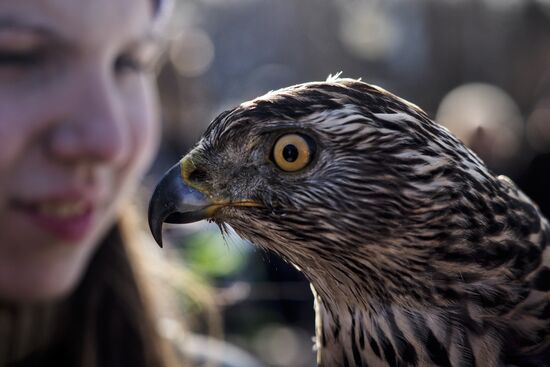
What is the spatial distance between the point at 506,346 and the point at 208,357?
2.00 metres

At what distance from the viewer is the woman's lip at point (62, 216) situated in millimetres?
2629

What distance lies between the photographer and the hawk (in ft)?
5.82

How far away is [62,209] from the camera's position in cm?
268

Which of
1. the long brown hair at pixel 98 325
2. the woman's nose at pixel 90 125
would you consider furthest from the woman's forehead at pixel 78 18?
the long brown hair at pixel 98 325

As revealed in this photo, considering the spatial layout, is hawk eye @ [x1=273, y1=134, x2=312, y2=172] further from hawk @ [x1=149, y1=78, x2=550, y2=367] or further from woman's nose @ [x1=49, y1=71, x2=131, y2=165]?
woman's nose @ [x1=49, y1=71, x2=131, y2=165]

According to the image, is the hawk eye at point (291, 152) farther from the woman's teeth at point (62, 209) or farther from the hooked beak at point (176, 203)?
the woman's teeth at point (62, 209)

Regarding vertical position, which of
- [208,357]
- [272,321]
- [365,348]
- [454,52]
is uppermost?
[454,52]

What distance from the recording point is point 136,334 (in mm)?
3236

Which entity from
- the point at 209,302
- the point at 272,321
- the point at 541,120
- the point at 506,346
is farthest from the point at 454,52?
the point at 506,346

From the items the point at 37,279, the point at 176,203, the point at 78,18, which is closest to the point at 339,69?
the point at 78,18

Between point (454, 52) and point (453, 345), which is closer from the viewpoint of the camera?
point (453, 345)

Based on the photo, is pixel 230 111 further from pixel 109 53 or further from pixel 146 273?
pixel 146 273

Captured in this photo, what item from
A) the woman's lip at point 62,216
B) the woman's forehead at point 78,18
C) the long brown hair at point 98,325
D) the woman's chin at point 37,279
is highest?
the woman's forehead at point 78,18

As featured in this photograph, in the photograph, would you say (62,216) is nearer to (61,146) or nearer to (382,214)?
(61,146)
